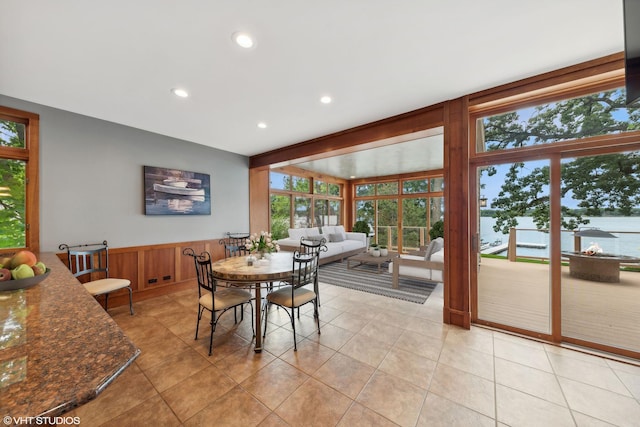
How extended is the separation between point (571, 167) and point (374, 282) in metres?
3.20

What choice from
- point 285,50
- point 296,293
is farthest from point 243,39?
point 296,293

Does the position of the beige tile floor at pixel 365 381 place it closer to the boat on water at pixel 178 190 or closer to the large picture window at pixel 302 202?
the boat on water at pixel 178 190

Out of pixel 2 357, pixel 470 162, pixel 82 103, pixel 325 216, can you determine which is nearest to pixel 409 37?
pixel 470 162

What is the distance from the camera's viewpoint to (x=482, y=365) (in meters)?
2.12

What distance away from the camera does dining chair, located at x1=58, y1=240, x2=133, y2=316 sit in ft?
9.77

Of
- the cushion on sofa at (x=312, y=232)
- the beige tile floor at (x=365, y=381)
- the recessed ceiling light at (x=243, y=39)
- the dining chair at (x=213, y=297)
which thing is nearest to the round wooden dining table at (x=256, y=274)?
the dining chair at (x=213, y=297)

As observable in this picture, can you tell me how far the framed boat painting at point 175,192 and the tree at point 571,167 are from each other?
14.9 feet

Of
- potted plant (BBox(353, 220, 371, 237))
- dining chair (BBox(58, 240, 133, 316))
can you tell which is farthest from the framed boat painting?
potted plant (BBox(353, 220, 371, 237))

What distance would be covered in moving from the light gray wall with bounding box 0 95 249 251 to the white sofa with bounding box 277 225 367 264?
2191 millimetres

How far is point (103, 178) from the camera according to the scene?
335 cm

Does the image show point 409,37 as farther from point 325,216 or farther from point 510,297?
point 325,216

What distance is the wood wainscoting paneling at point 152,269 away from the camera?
3496 mm

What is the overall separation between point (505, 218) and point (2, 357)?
12.8 ft

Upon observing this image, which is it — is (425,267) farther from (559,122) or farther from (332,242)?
(332,242)
